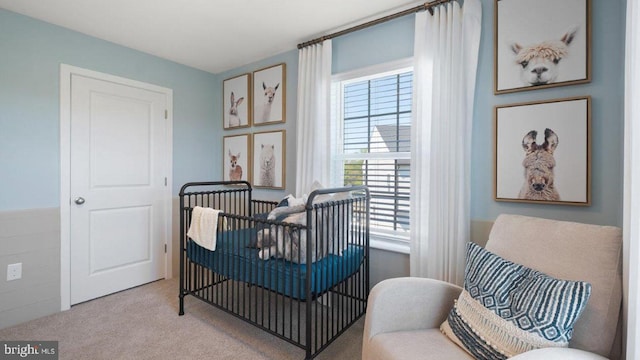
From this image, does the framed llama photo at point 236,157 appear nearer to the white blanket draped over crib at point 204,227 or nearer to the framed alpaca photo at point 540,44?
the white blanket draped over crib at point 204,227

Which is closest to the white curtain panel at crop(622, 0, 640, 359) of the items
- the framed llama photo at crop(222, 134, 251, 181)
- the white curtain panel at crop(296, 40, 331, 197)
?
the white curtain panel at crop(296, 40, 331, 197)

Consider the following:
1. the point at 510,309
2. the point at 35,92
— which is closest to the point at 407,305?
the point at 510,309

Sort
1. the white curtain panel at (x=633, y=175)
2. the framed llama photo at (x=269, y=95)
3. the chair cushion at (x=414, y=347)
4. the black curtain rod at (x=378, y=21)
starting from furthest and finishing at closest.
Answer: the framed llama photo at (x=269, y=95)
the black curtain rod at (x=378, y=21)
the chair cushion at (x=414, y=347)
the white curtain panel at (x=633, y=175)

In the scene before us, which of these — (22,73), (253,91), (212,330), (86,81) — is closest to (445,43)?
(253,91)

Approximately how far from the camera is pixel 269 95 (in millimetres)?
2959

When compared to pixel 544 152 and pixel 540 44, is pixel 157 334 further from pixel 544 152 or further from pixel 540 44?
pixel 540 44

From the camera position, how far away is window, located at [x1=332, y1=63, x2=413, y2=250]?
2.23m

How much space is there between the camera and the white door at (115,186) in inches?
98.2

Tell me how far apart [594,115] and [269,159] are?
2444mm

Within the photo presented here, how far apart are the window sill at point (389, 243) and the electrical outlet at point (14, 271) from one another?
268 centimetres

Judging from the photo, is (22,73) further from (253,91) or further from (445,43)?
(445,43)

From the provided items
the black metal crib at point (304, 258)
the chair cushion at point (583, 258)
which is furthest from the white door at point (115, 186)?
the chair cushion at point (583, 258)

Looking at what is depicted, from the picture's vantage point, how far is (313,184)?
92.7 inches

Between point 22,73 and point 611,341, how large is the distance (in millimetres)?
3745
